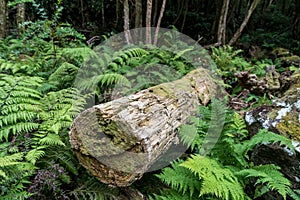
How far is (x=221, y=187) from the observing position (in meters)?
2.14

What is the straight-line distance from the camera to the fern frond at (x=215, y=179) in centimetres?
213

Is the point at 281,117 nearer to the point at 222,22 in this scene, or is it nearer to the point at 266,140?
the point at 266,140

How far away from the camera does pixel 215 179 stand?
221 cm

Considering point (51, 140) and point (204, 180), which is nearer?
point (204, 180)

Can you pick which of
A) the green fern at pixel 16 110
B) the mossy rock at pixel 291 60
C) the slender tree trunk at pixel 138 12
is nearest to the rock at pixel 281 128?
the green fern at pixel 16 110

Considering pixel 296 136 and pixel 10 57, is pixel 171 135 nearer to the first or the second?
pixel 296 136

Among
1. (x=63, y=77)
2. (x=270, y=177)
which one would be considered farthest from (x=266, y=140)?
(x=63, y=77)

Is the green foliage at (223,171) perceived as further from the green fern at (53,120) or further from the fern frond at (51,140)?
the green fern at (53,120)

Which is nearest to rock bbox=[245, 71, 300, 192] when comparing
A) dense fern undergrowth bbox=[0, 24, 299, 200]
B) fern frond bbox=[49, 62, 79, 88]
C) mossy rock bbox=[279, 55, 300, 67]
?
dense fern undergrowth bbox=[0, 24, 299, 200]

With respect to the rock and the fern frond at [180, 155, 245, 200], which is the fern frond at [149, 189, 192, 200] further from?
the rock

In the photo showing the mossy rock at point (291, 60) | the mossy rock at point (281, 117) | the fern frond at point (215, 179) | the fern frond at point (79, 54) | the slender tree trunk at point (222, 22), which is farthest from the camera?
the slender tree trunk at point (222, 22)

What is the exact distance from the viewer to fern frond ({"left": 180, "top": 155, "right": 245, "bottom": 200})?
83.7 inches

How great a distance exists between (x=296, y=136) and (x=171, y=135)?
130 centimetres

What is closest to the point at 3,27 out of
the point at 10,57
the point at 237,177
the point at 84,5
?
the point at 10,57
